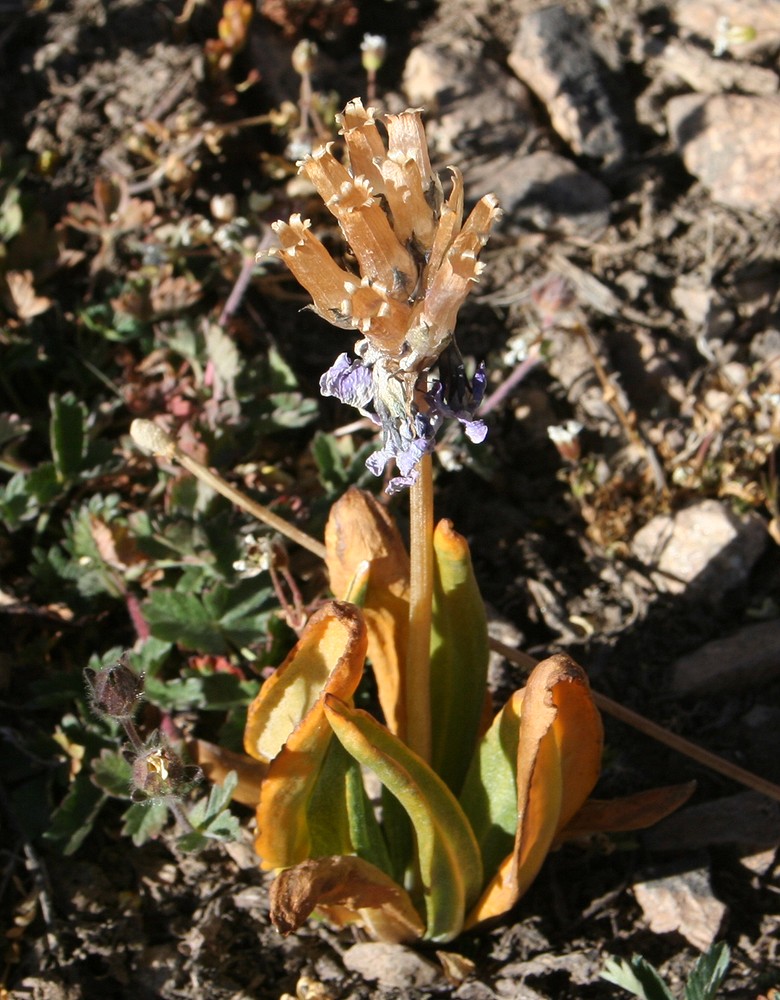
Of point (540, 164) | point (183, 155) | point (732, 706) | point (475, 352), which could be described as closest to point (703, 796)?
point (732, 706)

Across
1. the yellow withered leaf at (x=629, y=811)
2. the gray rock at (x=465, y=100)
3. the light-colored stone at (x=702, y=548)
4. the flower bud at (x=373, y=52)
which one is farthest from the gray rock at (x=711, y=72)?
the yellow withered leaf at (x=629, y=811)

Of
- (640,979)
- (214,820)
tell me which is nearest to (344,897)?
(214,820)

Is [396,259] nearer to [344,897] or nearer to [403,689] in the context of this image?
[403,689]

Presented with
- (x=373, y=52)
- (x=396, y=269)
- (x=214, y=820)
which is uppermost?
(x=373, y=52)

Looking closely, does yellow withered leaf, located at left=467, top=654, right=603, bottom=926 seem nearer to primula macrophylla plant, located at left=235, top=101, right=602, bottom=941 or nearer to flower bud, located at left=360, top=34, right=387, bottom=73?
primula macrophylla plant, located at left=235, top=101, right=602, bottom=941

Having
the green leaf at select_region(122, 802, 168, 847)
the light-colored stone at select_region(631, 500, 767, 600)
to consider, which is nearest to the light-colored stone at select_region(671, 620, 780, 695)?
the light-colored stone at select_region(631, 500, 767, 600)

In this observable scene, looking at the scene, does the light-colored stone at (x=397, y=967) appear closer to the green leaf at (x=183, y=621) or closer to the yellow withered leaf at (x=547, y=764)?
the yellow withered leaf at (x=547, y=764)
